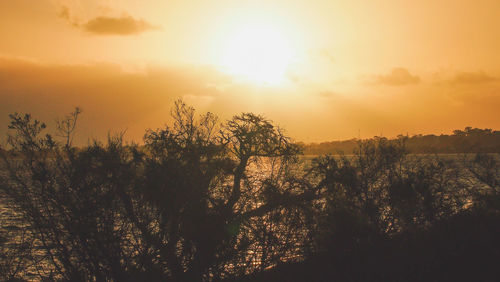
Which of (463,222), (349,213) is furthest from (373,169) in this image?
(463,222)

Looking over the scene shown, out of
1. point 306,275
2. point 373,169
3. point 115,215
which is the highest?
point 373,169

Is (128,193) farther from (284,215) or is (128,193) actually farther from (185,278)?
(284,215)

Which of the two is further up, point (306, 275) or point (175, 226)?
point (175, 226)

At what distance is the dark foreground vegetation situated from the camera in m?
13.5

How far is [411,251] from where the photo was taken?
20016mm

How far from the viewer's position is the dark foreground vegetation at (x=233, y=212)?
13508mm

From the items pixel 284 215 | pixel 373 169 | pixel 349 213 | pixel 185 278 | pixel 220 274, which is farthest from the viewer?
pixel 373 169

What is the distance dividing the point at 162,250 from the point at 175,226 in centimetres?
98

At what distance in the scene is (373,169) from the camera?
21.7 m

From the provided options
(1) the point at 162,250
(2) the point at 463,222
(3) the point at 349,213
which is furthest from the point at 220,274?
(2) the point at 463,222

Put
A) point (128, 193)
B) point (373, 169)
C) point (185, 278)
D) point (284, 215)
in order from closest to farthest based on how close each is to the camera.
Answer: point (128, 193) → point (185, 278) → point (284, 215) → point (373, 169)

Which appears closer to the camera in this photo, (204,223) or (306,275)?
(204,223)

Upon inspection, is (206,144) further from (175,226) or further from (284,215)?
(284,215)

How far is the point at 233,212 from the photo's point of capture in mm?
16219
